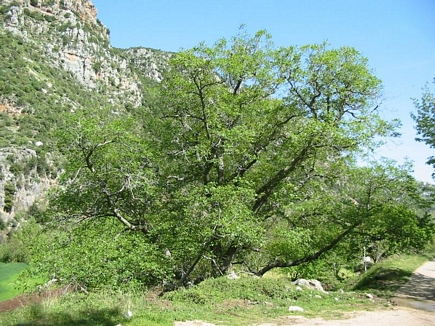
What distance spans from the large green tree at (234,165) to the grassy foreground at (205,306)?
167 centimetres

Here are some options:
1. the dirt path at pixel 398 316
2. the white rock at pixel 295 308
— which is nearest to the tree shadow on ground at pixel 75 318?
the dirt path at pixel 398 316

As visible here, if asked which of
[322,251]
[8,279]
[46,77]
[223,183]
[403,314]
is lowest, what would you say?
[8,279]

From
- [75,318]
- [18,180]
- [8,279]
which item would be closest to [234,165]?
[75,318]

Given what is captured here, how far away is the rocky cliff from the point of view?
82.0 metres

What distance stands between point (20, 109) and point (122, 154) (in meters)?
89.8

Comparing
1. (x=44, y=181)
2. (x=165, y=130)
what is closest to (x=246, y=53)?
(x=165, y=130)

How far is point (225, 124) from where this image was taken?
14.8 m

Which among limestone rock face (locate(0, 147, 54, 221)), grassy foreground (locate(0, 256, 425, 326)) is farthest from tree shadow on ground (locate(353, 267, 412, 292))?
limestone rock face (locate(0, 147, 54, 221))

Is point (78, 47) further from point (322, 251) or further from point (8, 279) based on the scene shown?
point (322, 251)

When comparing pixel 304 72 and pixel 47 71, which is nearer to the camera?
pixel 304 72

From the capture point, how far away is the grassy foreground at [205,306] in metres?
7.27

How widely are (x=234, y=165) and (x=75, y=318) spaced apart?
31.6ft

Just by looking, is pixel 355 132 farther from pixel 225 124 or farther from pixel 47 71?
pixel 47 71

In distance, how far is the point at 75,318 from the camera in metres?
7.15
